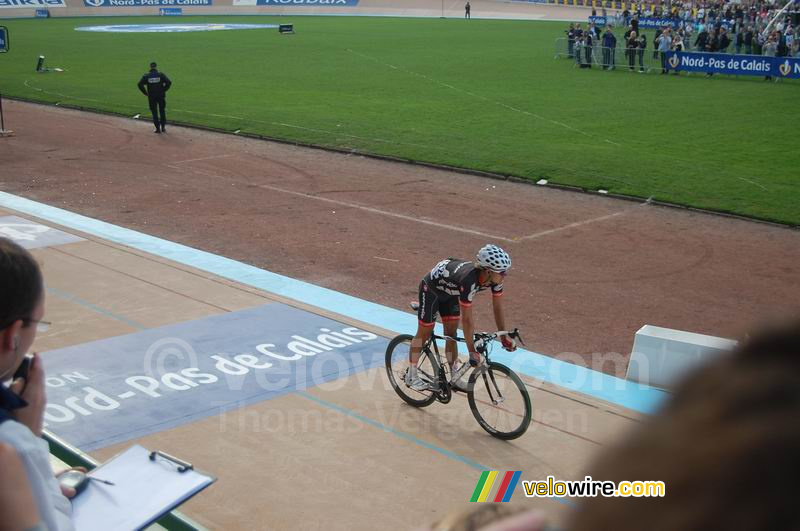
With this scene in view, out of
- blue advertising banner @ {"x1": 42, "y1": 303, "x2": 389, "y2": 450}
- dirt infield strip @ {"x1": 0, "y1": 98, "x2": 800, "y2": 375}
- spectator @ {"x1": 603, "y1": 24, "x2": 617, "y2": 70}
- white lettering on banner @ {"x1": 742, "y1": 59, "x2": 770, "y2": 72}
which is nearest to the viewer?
blue advertising banner @ {"x1": 42, "y1": 303, "x2": 389, "y2": 450}

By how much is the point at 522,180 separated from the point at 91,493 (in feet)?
52.1

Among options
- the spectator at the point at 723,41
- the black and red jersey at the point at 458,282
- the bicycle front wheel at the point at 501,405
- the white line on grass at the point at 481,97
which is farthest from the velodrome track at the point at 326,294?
the spectator at the point at 723,41

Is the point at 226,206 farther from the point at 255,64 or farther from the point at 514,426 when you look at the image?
the point at 255,64

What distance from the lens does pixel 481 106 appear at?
29.7m

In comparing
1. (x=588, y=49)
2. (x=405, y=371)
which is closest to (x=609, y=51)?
(x=588, y=49)

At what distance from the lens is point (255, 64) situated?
138 ft

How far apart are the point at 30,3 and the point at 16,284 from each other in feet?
269

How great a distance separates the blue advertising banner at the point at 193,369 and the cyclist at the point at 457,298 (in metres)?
1.09

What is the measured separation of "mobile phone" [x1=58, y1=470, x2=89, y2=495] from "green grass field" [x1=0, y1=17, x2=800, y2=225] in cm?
1374

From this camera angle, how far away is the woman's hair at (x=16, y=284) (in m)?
2.47

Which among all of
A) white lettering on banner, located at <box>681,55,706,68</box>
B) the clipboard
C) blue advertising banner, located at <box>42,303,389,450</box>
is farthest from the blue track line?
white lettering on banner, located at <box>681,55,706,68</box>

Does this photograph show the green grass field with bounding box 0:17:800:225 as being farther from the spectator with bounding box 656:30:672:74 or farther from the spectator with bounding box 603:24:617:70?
the spectator with bounding box 656:30:672:74

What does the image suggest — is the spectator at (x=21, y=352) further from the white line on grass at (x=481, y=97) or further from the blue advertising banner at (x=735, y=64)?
the blue advertising banner at (x=735, y=64)

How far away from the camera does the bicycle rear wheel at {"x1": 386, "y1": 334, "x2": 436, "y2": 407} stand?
8484mm
